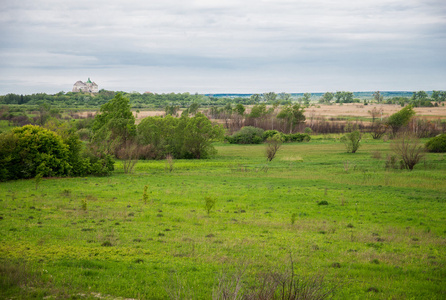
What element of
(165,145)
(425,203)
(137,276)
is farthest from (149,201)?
(165,145)

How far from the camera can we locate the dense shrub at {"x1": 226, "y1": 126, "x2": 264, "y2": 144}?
97750 mm

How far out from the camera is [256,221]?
20516mm

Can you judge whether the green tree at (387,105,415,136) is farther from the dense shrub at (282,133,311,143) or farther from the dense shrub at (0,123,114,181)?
the dense shrub at (0,123,114,181)

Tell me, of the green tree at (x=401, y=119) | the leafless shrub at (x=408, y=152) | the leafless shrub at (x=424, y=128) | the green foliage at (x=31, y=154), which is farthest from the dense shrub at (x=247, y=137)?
the green foliage at (x=31, y=154)

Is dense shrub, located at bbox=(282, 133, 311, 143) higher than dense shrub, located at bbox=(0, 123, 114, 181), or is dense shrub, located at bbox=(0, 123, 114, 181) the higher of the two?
dense shrub, located at bbox=(0, 123, 114, 181)

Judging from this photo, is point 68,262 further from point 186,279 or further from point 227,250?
point 227,250

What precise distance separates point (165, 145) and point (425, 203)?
50.9 metres

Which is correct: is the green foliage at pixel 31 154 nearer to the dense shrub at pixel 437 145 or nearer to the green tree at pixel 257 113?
the dense shrub at pixel 437 145

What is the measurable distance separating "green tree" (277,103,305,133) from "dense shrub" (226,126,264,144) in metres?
29.5

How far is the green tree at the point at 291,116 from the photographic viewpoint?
126188 millimetres

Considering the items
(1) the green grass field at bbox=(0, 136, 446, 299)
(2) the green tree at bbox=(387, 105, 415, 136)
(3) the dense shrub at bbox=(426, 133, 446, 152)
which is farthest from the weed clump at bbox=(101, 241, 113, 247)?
(2) the green tree at bbox=(387, 105, 415, 136)

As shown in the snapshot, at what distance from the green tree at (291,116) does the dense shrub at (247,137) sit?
29502 millimetres

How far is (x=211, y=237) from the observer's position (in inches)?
636

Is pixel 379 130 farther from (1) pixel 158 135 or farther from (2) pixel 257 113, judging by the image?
(1) pixel 158 135
